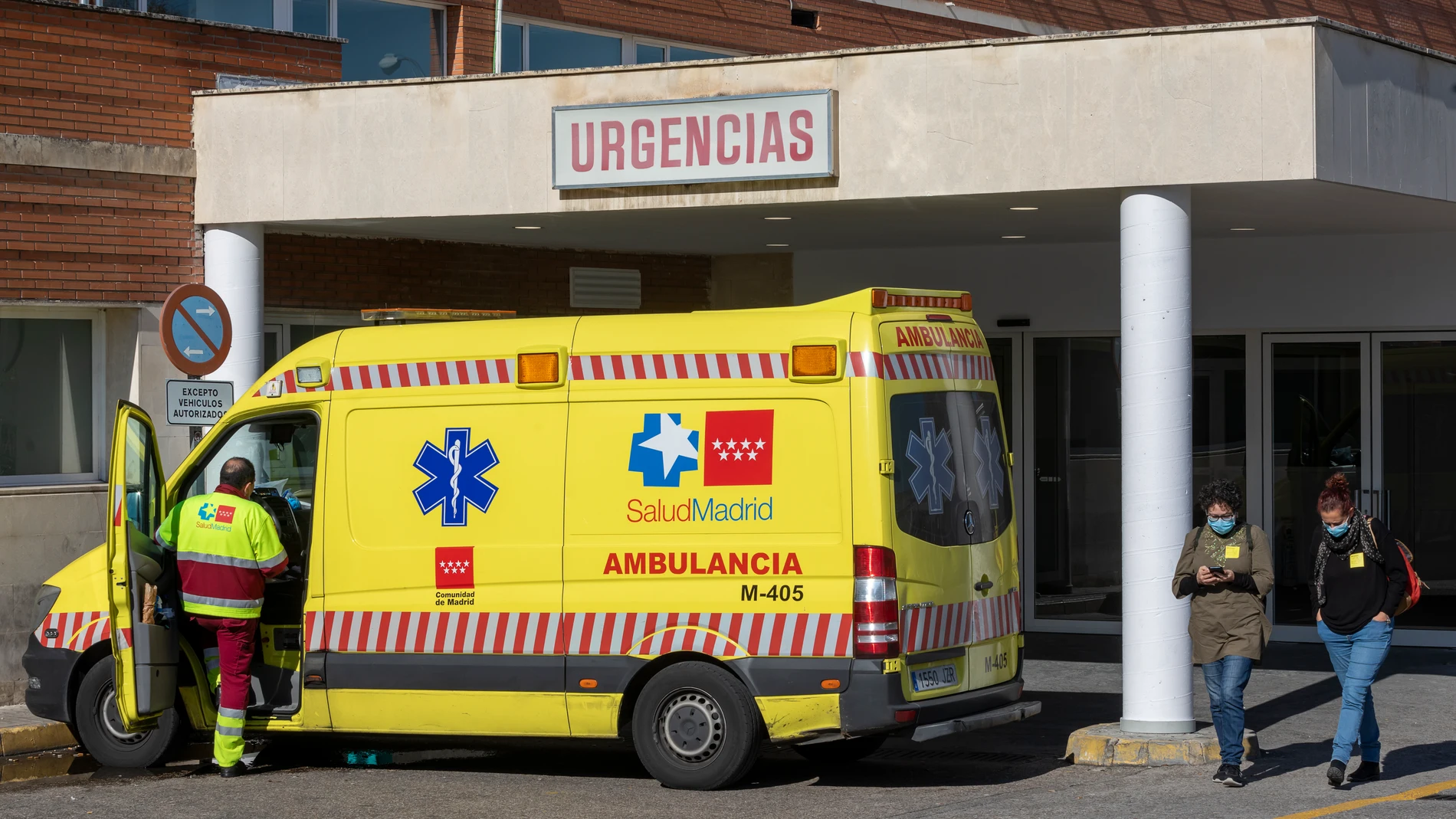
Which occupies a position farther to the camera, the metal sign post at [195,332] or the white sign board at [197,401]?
the metal sign post at [195,332]

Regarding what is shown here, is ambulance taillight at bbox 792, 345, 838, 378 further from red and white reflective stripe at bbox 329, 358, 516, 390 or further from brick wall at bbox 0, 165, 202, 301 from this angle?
brick wall at bbox 0, 165, 202, 301

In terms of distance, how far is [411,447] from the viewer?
895 cm

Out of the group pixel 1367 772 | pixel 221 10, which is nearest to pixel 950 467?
pixel 1367 772

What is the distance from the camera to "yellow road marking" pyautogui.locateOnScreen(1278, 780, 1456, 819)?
7787 millimetres

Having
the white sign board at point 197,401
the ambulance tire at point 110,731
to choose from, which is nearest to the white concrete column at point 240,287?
the white sign board at point 197,401

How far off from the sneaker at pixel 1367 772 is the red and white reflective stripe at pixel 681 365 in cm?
354

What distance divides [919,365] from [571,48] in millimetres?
10539

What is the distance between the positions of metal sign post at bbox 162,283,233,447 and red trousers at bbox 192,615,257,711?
6.71 feet

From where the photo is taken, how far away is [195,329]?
10.9 meters

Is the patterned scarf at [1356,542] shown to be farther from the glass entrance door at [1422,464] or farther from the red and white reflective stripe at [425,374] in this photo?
the glass entrance door at [1422,464]

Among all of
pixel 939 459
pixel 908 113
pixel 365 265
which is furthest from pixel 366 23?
pixel 939 459

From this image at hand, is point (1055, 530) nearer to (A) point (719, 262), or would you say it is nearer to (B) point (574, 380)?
(A) point (719, 262)

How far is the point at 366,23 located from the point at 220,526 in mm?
8662

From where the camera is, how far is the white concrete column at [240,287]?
39.9 feet
